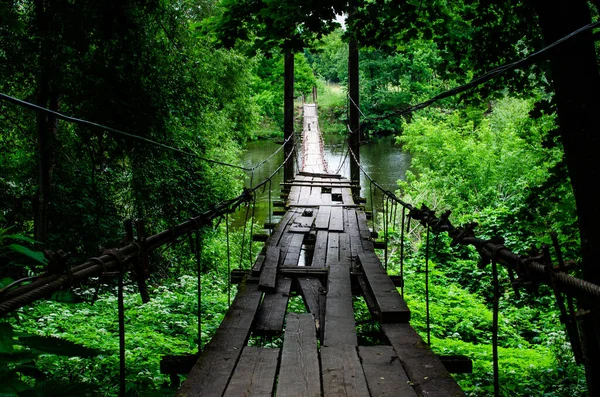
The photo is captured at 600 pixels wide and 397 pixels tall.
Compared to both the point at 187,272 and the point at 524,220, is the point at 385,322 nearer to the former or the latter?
the point at 524,220

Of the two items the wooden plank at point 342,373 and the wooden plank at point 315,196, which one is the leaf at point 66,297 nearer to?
the wooden plank at point 342,373

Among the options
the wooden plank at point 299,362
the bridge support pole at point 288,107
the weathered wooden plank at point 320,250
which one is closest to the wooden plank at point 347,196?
the bridge support pole at point 288,107

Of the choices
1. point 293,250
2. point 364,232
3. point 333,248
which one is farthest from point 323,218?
point 293,250

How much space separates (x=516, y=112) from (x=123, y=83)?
11884 millimetres

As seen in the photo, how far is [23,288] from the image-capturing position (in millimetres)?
948

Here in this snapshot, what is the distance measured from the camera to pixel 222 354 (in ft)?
6.58

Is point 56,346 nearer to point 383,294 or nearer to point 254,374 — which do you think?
point 254,374

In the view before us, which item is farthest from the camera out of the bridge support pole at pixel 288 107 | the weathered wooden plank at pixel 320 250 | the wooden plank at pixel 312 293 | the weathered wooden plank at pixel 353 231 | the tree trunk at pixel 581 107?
the bridge support pole at pixel 288 107

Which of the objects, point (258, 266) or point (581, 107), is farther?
point (258, 266)

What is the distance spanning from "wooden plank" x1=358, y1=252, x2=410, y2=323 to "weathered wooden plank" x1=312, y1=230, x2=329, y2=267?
314 millimetres

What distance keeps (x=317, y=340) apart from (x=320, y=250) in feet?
4.71

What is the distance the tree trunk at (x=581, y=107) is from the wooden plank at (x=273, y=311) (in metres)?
1.56

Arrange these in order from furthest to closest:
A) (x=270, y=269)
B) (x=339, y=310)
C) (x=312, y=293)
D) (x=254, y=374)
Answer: (x=270, y=269) → (x=312, y=293) → (x=339, y=310) → (x=254, y=374)

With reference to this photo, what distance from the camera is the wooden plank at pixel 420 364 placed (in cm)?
172
